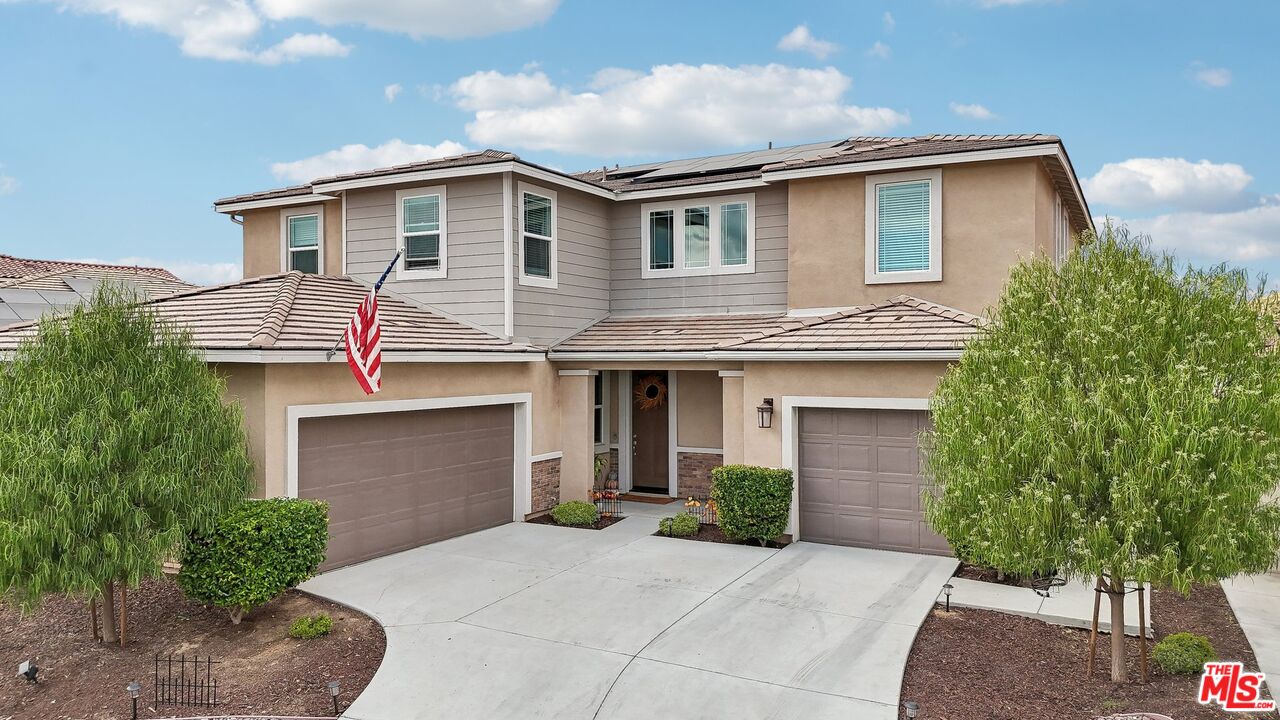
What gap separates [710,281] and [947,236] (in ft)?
13.4

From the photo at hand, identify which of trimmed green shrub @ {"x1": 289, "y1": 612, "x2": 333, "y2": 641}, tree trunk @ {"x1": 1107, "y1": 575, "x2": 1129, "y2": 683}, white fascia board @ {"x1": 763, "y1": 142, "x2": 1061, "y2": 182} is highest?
white fascia board @ {"x1": 763, "y1": 142, "x2": 1061, "y2": 182}

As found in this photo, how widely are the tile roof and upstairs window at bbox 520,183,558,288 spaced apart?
4.21 feet


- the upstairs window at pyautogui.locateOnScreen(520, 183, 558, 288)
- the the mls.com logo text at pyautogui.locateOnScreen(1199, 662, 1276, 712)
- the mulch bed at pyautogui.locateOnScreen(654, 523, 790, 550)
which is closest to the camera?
the the mls.com logo text at pyautogui.locateOnScreen(1199, 662, 1276, 712)

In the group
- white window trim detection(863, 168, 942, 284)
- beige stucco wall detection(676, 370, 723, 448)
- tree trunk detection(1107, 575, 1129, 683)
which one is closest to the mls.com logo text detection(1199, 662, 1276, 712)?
tree trunk detection(1107, 575, 1129, 683)

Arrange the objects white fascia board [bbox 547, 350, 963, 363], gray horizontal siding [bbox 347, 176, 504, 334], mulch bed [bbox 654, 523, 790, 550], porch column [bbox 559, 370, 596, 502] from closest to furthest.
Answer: white fascia board [bbox 547, 350, 963, 363]
mulch bed [bbox 654, 523, 790, 550]
gray horizontal siding [bbox 347, 176, 504, 334]
porch column [bbox 559, 370, 596, 502]

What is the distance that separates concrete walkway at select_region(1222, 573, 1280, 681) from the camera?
681cm

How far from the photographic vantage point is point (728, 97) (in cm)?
2648

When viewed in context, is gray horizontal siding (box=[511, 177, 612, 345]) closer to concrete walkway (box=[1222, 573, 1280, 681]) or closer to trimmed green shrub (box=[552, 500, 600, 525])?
trimmed green shrub (box=[552, 500, 600, 525])

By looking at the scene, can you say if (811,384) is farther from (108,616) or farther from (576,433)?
(108,616)

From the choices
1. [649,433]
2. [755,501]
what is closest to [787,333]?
[755,501]

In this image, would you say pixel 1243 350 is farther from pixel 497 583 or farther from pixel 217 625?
pixel 217 625

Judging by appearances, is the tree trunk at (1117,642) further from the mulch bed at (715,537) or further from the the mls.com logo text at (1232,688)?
the mulch bed at (715,537)

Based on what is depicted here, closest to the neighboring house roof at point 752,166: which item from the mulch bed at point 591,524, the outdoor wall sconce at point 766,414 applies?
the outdoor wall sconce at point 766,414

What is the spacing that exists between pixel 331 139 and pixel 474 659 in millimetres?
15352
